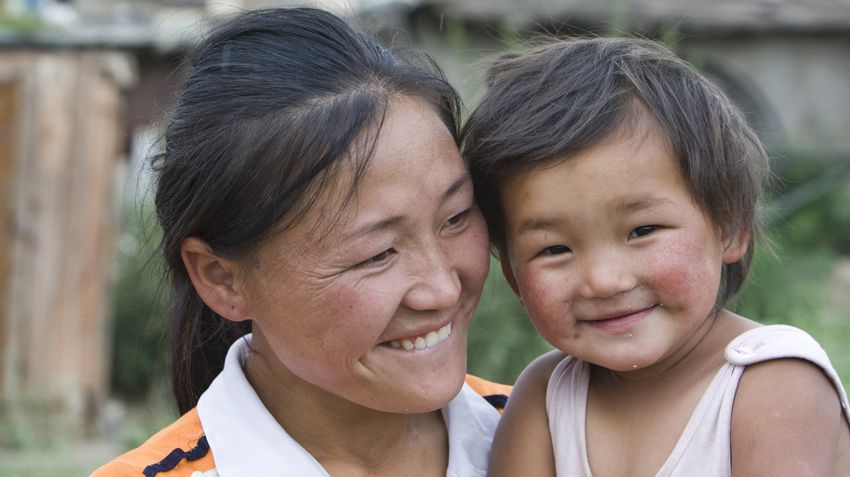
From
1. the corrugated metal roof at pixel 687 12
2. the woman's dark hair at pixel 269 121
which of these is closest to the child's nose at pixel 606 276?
the woman's dark hair at pixel 269 121

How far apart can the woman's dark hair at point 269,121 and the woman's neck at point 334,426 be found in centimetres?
30

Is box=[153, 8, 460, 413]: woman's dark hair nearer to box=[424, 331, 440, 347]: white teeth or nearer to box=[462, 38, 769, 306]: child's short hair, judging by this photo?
box=[462, 38, 769, 306]: child's short hair

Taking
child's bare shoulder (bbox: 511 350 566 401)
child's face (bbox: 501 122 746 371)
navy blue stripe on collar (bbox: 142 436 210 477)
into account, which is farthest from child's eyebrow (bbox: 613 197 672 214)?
navy blue stripe on collar (bbox: 142 436 210 477)

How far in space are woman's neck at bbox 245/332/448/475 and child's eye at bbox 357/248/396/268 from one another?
1.10 feet

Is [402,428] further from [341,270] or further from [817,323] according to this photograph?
[817,323]

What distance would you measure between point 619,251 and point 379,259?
0.45m

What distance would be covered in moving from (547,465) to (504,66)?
2.79 feet

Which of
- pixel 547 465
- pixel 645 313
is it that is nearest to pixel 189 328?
pixel 547 465

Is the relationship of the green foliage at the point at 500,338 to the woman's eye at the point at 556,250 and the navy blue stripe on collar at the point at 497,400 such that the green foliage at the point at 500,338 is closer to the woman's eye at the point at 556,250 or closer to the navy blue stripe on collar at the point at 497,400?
the navy blue stripe on collar at the point at 497,400

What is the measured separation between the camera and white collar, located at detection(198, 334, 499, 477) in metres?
2.01

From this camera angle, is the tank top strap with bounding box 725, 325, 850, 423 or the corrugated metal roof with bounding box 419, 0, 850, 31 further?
the corrugated metal roof with bounding box 419, 0, 850, 31

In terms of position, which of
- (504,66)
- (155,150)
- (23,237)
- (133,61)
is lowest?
(23,237)

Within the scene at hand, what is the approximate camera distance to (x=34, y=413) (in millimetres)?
6238

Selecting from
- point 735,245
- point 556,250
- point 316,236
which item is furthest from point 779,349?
point 316,236
